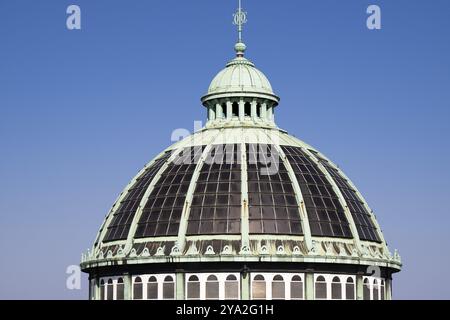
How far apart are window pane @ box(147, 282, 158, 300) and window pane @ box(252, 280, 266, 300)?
6868mm

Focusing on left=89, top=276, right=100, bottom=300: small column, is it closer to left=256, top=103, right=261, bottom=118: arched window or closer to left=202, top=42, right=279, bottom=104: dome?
left=202, top=42, right=279, bottom=104: dome

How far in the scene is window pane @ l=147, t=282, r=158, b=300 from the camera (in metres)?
85.6

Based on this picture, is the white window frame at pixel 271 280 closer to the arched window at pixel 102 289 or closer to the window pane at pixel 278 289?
the window pane at pixel 278 289

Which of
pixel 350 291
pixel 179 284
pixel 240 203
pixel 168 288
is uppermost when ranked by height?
pixel 240 203

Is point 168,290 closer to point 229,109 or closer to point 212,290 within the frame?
point 212,290

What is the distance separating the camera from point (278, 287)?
84250 mm

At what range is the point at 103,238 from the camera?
302 feet

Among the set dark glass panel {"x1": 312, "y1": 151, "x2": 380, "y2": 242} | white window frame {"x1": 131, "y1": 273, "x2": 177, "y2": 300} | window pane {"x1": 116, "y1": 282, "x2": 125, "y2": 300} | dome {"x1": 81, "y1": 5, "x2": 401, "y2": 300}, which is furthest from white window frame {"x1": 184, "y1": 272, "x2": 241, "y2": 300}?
dark glass panel {"x1": 312, "y1": 151, "x2": 380, "y2": 242}

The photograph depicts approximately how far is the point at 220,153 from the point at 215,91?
23.5 feet

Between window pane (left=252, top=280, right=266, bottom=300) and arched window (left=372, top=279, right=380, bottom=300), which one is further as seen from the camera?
arched window (left=372, top=279, right=380, bottom=300)

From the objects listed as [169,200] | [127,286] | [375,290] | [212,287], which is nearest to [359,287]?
[375,290]

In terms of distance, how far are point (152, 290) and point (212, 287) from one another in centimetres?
471
